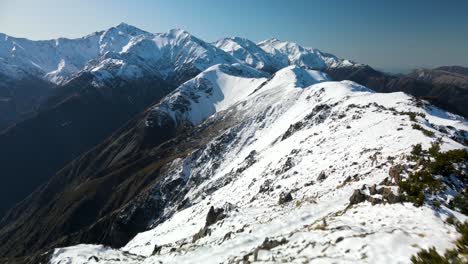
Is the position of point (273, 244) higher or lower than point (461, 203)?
lower

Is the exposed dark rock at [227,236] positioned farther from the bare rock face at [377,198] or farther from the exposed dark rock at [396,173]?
the exposed dark rock at [396,173]

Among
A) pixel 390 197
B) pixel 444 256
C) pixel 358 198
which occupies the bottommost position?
pixel 358 198

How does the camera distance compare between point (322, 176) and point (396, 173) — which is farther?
point (322, 176)

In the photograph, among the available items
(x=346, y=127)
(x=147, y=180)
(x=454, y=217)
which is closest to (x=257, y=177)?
(x=346, y=127)

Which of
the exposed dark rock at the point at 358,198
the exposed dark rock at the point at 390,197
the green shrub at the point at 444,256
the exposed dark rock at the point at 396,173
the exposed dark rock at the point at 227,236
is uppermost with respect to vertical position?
the green shrub at the point at 444,256

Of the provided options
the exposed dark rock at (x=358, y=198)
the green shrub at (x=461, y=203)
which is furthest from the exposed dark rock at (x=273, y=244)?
the green shrub at (x=461, y=203)

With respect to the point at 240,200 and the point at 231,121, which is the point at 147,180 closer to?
the point at 231,121

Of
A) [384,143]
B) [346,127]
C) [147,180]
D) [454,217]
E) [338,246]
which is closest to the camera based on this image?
[338,246]

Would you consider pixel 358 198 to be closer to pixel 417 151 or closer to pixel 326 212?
pixel 326 212

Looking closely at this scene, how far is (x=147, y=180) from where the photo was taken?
136 meters

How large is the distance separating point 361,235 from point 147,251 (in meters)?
28.3

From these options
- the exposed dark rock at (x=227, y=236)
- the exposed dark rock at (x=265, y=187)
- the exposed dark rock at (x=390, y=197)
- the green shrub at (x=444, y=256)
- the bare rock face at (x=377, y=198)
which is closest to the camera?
the green shrub at (x=444, y=256)

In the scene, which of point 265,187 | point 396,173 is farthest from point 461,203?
point 265,187

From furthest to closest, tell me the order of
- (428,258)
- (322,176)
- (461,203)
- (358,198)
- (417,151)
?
(322,176) → (417,151) → (358,198) → (461,203) → (428,258)
